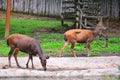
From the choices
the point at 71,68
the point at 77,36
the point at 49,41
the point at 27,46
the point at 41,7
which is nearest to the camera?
the point at 27,46

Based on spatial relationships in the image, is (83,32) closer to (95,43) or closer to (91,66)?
(91,66)

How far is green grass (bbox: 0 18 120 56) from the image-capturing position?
1705 cm

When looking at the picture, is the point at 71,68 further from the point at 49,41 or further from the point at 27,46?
the point at 49,41

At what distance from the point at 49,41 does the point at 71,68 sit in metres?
7.00

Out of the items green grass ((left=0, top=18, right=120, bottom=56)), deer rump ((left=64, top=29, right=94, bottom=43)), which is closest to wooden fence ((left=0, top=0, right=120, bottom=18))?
green grass ((left=0, top=18, right=120, bottom=56))

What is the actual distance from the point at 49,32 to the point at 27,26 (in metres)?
2.25

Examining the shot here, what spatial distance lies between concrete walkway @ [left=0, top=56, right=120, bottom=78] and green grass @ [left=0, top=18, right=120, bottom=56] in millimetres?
1829

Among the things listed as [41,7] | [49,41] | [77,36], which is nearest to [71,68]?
[77,36]

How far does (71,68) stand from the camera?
1273 centimetres

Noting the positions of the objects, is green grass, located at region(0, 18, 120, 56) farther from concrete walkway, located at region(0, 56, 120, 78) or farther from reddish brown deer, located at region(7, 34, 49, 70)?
reddish brown deer, located at region(7, 34, 49, 70)

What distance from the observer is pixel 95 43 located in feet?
62.8

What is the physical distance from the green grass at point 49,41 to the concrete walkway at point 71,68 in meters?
1.83

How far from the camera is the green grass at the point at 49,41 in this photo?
17.0 metres

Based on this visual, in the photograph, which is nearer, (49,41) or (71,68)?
(71,68)
